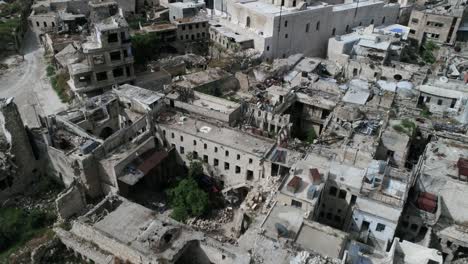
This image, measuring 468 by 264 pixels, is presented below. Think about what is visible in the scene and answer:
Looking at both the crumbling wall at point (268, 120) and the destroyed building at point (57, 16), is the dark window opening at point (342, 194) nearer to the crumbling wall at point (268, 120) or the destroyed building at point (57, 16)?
the crumbling wall at point (268, 120)

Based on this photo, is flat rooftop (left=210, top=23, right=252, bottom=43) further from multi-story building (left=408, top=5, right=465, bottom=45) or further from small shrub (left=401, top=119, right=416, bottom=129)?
multi-story building (left=408, top=5, right=465, bottom=45)

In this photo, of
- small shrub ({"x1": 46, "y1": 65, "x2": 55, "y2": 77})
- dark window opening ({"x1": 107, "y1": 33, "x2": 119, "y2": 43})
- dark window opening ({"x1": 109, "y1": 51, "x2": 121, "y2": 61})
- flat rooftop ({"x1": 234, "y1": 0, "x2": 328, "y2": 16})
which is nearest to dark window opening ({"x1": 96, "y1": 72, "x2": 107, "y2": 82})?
dark window opening ({"x1": 109, "y1": 51, "x2": 121, "y2": 61})

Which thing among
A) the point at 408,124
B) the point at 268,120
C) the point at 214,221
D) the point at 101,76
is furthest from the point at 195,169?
the point at 408,124

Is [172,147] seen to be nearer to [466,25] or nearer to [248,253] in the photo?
[248,253]

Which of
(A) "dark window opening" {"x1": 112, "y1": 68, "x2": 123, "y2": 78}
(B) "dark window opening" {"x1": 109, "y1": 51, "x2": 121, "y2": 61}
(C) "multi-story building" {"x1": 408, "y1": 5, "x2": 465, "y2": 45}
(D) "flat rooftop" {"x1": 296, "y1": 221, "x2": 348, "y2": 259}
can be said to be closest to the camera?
(D) "flat rooftop" {"x1": 296, "y1": 221, "x2": 348, "y2": 259}

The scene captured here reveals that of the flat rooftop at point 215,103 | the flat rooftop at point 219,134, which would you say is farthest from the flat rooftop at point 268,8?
the flat rooftop at point 219,134

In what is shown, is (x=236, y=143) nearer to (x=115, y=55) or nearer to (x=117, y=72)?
(x=115, y=55)
